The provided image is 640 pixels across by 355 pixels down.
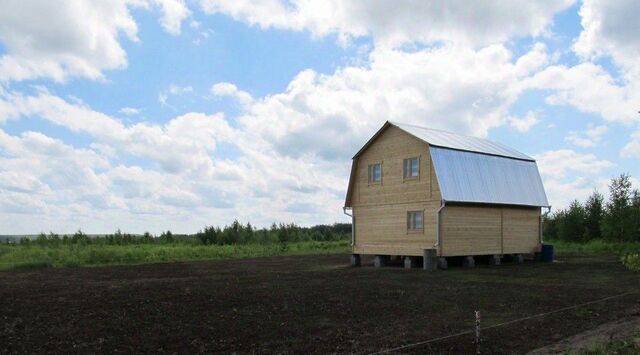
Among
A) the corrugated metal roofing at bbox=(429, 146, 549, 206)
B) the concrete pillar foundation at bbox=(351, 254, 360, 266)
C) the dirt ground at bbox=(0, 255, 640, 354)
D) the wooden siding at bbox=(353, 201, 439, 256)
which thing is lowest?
the dirt ground at bbox=(0, 255, 640, 354)

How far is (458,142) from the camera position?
27641 millimetres

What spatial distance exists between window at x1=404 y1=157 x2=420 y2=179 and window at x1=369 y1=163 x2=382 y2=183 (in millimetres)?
1673

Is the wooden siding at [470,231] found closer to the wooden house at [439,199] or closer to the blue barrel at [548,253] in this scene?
the wooden house at [439,199]

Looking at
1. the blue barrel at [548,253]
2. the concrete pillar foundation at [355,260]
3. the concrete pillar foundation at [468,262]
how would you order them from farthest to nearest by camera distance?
the blue barrel at [548,253]
the concrete pillar foundation at [355,260]
the concrete pillar foundation at [468,262]

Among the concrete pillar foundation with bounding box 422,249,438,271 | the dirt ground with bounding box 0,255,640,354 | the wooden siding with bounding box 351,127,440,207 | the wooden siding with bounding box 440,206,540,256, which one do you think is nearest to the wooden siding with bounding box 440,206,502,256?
the wooden siding with bounding box 440,206,540,256

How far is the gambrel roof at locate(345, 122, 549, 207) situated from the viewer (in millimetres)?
24500

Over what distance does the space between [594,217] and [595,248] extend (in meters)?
4.46

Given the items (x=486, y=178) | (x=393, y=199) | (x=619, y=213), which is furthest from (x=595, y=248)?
(x=393, y=199)

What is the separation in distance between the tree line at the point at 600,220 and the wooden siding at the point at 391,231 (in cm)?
1330

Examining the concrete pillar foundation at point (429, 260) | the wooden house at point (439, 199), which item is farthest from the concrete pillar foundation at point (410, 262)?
the concrete pillar foundation at point (429, 260)

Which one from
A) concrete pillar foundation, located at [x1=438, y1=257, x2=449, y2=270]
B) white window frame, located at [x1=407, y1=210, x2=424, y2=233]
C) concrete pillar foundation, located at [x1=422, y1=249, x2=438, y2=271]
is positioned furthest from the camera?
white window frame, located at [x1=407, y1=210, x2=424, y2=233]

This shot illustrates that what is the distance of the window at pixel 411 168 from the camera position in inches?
995

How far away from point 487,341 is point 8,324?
8.77 metres

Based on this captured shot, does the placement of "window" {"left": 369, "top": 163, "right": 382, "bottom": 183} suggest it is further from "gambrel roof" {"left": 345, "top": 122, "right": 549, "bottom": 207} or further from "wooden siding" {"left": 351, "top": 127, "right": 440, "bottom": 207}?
"gambrel roof" {"left": 345, "top": 122, "right": 549, "bottom": 207}
